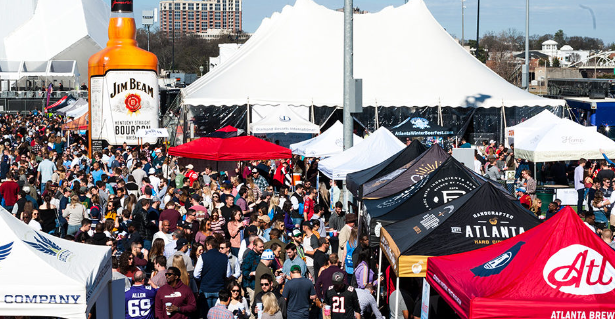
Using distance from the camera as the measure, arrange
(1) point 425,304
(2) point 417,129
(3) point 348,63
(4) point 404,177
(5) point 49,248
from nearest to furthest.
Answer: (5) point 49,248, (1) point 425,304, (4) point 404,177, (3) point 348,63, (2) point 417,129

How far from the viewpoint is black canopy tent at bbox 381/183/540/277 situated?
27.3 feet

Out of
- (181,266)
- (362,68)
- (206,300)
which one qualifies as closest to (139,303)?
(181,266)

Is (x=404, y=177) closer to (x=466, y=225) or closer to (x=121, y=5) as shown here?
(x=466, y=225)

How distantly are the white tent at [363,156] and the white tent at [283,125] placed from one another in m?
7.20

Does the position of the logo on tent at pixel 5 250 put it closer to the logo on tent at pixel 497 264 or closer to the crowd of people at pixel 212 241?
the crowd of people at pixel 212 241

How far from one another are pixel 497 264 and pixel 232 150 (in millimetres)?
11803

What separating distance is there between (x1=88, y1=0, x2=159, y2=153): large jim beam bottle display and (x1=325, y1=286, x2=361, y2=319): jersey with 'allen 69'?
1829cm

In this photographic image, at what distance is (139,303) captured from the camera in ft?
28.5

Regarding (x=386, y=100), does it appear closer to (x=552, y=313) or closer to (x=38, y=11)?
(x=552, y=313)

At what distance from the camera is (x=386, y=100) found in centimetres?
2736

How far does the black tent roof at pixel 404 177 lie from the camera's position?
38.9ft

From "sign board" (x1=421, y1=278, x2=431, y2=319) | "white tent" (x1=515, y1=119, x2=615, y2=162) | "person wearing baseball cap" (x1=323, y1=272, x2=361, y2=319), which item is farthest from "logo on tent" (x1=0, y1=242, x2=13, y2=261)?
"white tent" (x1=515, y1=119, x2=615, y2=162)

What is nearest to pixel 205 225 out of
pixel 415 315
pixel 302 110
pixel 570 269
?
pixel 415 315

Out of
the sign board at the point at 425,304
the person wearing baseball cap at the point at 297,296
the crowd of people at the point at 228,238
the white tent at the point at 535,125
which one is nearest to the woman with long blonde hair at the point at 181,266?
the crowd of people at the point at 228,238
